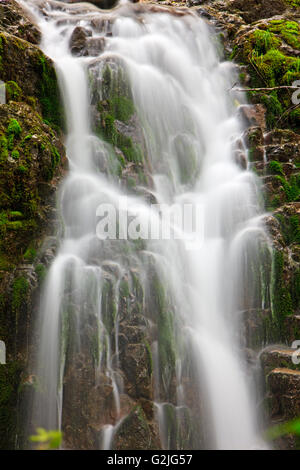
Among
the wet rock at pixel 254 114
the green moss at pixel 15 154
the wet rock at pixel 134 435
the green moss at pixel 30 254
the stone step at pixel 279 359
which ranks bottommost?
the wet rock at pixel 134 435

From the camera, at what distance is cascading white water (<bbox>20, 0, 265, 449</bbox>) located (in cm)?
510

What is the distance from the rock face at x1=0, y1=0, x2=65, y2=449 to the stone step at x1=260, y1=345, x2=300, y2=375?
3.79 m

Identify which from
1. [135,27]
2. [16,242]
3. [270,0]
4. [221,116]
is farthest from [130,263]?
[270,0]

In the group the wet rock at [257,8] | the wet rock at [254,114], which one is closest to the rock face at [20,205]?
the wet rock at [254,114]

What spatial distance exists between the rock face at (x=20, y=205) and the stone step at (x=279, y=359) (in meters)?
3.79

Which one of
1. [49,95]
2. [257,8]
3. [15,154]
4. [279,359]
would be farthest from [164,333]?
[257,8]

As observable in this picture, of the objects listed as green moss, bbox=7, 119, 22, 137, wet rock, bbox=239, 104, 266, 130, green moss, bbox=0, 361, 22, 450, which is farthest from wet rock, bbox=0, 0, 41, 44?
green moss, bbox=0, 361, 22, 450

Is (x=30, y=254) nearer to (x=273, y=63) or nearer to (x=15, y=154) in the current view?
(x=15, y=154)

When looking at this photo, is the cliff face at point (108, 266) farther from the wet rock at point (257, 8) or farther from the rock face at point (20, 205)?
the wet rock at point (257, 8)

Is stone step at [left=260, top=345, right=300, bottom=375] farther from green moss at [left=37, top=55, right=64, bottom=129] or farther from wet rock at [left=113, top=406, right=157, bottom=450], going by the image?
green moss at [left=37, top=55, right=64, bottom=129]

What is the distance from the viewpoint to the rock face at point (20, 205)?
4863 mm

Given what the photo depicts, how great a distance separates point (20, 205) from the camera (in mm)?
5738

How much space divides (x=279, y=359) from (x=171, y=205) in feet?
13.2

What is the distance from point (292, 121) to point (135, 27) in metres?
7.05
